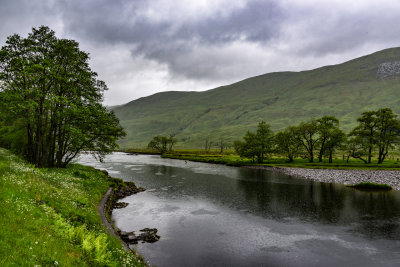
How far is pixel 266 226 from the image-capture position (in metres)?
28.7

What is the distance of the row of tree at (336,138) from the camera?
86.3 metres

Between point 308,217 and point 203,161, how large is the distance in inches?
3608

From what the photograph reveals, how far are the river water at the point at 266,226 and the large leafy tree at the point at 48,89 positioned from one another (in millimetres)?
15461

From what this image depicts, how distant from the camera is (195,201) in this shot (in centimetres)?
4066

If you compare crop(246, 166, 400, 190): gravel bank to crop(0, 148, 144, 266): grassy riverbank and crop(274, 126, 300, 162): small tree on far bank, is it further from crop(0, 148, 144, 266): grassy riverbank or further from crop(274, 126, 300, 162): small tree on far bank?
crop(0, 148, 144, 266): grassy riverbank

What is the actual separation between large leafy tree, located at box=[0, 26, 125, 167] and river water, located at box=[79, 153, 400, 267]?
50.7ft

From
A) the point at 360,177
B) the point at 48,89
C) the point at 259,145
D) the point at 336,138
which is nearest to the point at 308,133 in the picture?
the point at 336,138

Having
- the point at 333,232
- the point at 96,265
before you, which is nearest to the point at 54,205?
the point at 96,265

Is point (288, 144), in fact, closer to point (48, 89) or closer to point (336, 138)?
point (336, 138)

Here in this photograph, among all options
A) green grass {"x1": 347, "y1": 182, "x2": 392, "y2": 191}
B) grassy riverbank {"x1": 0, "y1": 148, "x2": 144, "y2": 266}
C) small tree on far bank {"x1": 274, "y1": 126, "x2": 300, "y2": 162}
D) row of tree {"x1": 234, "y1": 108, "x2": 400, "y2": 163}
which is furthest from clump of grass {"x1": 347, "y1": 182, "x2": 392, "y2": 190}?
grassy riverbank {"x1": 0, "y1": 148, "x2": 144, "y2": 266}

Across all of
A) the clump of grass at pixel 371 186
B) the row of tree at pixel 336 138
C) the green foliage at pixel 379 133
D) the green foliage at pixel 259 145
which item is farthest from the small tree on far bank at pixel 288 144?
the clump of grass at pixel 371 186

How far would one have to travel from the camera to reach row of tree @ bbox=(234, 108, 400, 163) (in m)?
86.3

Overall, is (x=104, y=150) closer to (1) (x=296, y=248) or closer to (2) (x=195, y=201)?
(2) (x=195, y=201)

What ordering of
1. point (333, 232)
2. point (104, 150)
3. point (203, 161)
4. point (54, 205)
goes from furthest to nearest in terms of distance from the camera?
1. point (203, 161)
2. point (104, 150)
3. point (333, 232)
4. point (54, 205)
